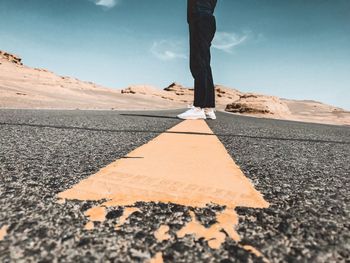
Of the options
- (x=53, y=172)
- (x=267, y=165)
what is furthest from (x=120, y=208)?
(x=267, y=165)

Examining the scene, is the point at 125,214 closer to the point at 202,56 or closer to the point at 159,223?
the point at 159,223

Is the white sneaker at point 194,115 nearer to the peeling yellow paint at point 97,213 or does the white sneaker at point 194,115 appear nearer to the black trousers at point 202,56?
the black trousers at point 202,56

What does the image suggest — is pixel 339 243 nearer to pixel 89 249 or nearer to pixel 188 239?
pixel 188 239

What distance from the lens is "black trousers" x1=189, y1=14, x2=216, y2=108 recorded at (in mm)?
4645

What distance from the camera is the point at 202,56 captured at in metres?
4.84

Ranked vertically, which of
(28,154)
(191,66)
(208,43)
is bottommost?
(28,154)

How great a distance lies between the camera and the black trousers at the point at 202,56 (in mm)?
4645

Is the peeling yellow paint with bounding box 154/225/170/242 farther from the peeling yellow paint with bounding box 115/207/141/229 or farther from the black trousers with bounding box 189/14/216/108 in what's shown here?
the black trousers with bounding box 189/14/216/108

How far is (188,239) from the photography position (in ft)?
2.05

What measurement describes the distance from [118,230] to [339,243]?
453mm

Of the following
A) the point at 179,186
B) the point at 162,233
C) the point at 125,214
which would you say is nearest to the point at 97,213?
the point at 125,214

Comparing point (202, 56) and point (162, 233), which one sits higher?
point (202, 56)

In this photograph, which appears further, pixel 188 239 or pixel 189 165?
pixel 189 165

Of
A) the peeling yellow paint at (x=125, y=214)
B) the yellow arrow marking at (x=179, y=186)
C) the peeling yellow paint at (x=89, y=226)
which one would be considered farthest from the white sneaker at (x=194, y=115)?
the peeling yellow paint at (x=89, y=226)
